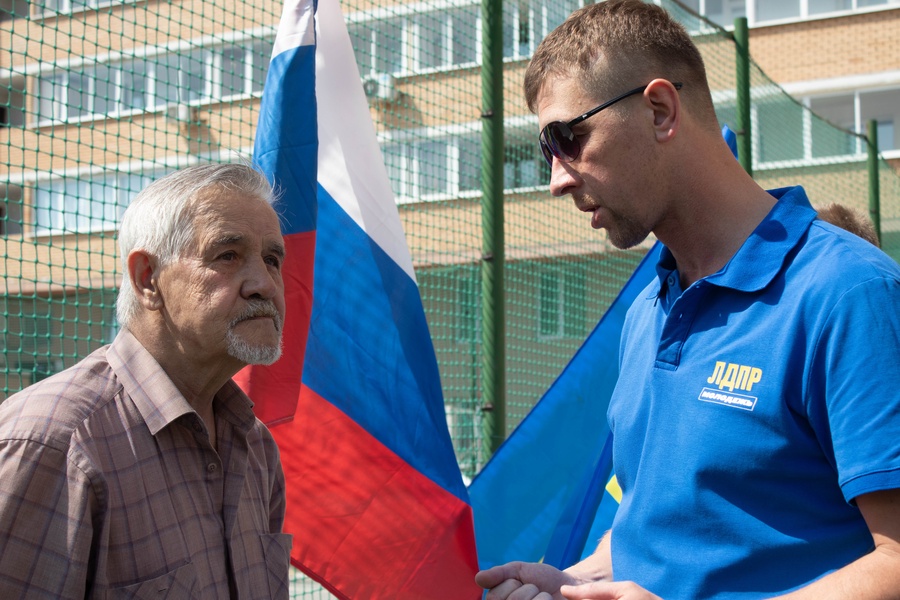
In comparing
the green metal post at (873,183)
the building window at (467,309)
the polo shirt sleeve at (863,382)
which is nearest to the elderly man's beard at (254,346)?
the polo shirt sleeve at (863,382)

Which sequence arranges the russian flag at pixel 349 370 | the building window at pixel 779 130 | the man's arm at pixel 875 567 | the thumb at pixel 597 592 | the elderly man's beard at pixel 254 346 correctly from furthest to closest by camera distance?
1. the building window at pixel 779 130
2. the russian flag at pixel 349 370
3. the elderly man's beard at pixel 254 346
4. the thumb at pixel 597 592
5. the man's arm at pixel 875 567

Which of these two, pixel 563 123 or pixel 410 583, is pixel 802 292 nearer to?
pixel 563 123

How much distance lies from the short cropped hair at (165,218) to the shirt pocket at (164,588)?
628 millimetres

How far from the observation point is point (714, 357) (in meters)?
1.74

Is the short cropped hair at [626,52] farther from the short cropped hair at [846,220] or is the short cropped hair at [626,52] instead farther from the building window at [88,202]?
the building window at [88,202]

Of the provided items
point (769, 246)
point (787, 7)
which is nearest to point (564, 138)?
point (769, 246)

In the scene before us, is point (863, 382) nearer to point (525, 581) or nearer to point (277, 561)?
point (525, 581)

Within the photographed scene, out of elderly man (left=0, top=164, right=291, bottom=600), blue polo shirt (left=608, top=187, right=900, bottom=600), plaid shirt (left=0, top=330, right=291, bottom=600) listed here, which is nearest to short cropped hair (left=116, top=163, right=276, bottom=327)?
elderly man (left=0, top=164, right=291, bottom=600)

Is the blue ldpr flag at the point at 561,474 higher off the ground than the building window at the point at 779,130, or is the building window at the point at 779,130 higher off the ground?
the building window at the point at 779,130

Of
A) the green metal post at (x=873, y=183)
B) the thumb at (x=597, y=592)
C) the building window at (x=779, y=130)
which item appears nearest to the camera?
the thumb at (x=597, y=592)

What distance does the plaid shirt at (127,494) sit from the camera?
72.4 inches

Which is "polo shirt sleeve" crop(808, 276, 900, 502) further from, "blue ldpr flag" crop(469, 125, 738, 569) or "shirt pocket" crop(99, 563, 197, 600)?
"blue ldpr flag" crop(469, 125, 738, 569)

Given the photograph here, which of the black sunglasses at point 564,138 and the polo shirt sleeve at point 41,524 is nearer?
the polo shirt sleeve at point 41,524

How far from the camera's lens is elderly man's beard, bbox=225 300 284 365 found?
223 cm
